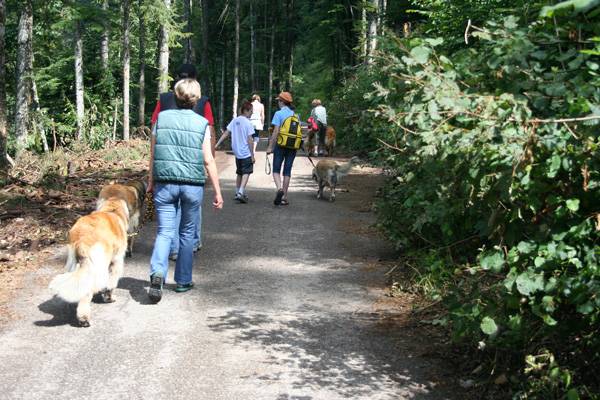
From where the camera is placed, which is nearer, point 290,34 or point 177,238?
point 177,238

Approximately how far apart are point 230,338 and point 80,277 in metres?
1.44

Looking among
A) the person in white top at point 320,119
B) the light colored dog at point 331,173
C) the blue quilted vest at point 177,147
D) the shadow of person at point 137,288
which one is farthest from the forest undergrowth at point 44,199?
A: the person in white top at point 320,119

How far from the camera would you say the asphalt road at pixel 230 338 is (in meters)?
4.77

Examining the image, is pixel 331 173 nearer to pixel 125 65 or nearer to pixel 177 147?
pixel 177 147

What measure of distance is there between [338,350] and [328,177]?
8.75 meters

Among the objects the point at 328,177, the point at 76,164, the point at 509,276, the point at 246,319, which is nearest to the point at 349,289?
the point at 246,319

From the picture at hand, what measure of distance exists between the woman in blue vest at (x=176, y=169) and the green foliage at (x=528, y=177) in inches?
106

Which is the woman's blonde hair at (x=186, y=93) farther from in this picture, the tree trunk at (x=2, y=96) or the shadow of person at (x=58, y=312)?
the tree trunk at (x=2, y=96)

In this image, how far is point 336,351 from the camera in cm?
554

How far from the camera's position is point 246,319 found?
20.7 feet

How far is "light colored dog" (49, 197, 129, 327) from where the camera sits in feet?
18.9

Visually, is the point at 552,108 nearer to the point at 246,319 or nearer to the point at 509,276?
the point at 509,276

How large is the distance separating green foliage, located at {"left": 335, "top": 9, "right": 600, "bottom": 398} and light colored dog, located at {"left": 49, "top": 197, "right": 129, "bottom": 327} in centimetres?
303

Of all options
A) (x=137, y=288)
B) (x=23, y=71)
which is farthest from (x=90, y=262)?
(x=23, y=71)
